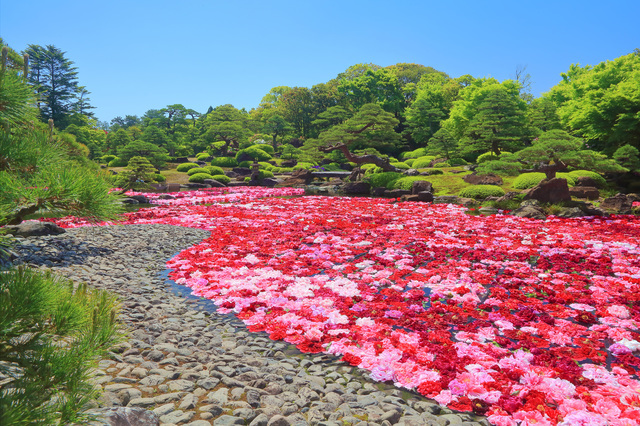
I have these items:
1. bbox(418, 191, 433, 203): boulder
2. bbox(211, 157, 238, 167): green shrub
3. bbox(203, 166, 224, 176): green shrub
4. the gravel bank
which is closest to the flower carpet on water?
the gravel bank

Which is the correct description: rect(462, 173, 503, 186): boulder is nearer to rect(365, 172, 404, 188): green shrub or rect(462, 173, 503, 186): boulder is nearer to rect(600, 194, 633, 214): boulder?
rect(365, 172, 404, 188): green shrub

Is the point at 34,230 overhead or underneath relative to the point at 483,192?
underneath

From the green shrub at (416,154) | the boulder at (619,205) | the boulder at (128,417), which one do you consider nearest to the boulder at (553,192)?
the boulder at (619,205)

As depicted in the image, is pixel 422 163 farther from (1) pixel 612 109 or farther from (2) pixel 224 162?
(2) pixel 224 162

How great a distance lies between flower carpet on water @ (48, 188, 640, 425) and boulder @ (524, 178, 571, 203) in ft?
15.6

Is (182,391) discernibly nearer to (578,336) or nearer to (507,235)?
(578,336)

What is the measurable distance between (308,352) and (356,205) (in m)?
15.3

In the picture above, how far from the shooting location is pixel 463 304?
242 inches

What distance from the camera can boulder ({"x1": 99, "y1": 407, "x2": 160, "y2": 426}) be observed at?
8.11 ft

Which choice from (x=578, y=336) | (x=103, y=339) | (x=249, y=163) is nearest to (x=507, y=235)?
(x=578, y=336)

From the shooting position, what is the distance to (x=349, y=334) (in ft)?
16.7

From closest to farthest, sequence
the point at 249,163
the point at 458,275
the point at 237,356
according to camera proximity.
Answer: the point at 237,356, the point at 458,275, the point at 249,163

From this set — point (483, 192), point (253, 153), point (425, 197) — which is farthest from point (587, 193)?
point (253, 153)

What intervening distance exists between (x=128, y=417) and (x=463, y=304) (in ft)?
17.4
